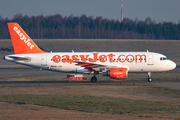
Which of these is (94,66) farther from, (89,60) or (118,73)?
(118,73)

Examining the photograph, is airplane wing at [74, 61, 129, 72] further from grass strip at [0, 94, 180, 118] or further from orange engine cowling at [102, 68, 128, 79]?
grass strip at [0, 94, 180, 118]

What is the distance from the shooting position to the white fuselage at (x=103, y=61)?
38938 millimetres

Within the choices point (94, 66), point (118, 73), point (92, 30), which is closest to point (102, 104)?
point (118, 73)

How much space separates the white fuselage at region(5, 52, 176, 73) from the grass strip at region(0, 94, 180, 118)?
13081mm

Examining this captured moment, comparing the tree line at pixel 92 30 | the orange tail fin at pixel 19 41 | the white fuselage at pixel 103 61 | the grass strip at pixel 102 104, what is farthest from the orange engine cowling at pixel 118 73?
the tree line at pixel 92 30

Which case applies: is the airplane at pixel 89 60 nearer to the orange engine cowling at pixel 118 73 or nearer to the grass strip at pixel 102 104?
the orange engine cowling at pixel 118 73

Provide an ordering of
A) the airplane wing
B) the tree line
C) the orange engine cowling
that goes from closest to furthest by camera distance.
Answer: the orange engine cowling → the airplane wing → the tree line

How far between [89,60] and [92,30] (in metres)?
141

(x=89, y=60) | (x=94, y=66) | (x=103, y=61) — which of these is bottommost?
(x=94, y=66)

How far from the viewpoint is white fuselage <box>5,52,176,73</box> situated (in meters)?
38.9

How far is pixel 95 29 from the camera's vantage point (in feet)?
593

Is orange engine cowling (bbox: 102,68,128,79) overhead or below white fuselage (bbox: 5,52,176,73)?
below

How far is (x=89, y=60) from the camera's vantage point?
39.6 meters

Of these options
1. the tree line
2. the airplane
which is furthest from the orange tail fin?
the tree line
